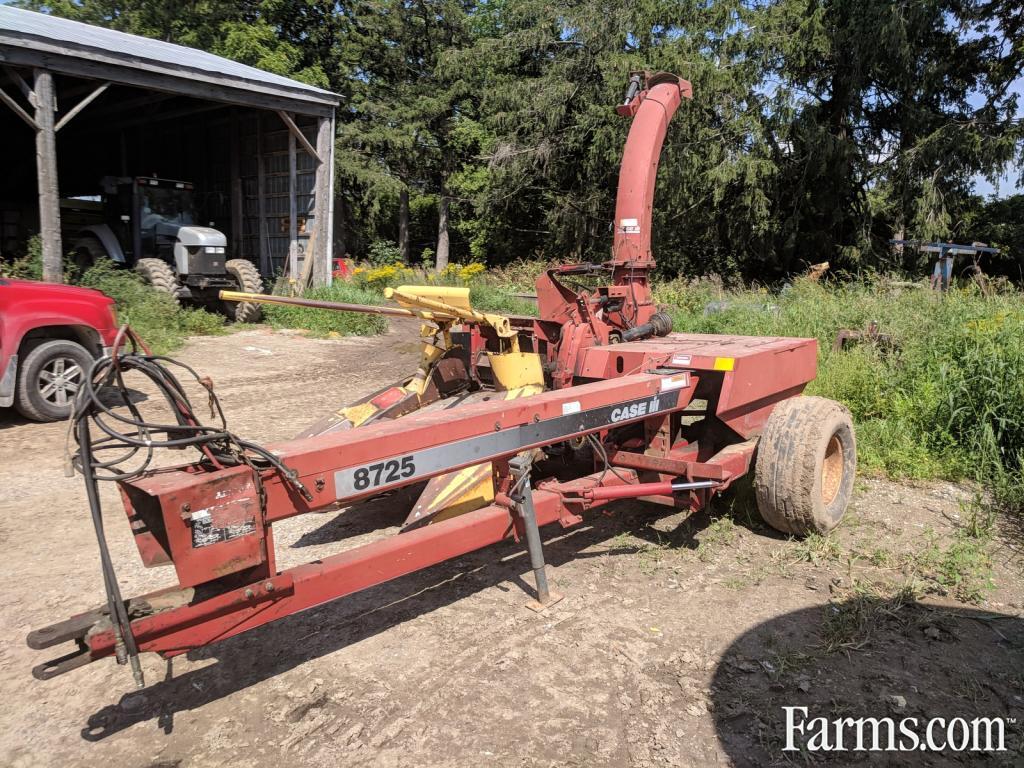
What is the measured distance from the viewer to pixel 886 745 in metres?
2.78

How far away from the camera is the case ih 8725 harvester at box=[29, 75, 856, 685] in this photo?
238cm

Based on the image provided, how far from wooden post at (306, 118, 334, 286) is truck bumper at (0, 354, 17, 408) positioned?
31.1 feet

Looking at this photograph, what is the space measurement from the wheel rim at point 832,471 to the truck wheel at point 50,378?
6.47m

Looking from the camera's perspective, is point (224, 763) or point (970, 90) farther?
point (970, 90)

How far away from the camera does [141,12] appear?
29.5 metres

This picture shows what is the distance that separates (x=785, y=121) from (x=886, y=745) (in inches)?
684

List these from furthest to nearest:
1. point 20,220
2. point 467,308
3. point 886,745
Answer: point 20,220 < point 467,308 < point 886,745

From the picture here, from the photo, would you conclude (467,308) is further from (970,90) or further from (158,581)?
(970,90)

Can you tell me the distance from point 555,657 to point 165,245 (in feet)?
44.0

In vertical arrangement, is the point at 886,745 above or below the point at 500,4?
below

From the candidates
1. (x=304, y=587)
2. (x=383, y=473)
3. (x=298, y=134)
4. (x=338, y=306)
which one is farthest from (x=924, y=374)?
(x=298, y=134)

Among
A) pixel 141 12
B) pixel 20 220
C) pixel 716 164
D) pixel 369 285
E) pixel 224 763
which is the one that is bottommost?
pixel 224 763

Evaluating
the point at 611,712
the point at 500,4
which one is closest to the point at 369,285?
the point at 611,712

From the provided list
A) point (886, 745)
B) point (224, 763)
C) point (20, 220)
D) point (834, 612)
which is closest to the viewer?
point (224, 763)
